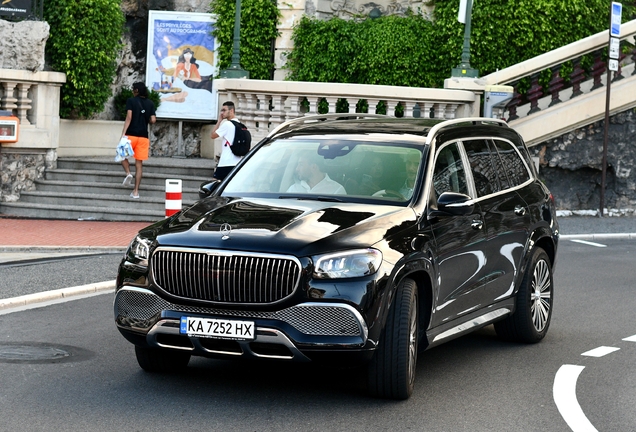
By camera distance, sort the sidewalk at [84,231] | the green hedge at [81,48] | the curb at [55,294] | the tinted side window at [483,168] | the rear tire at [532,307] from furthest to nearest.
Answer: the green hedge at [81,48] → the sidewalk at [84,231] → the curb at [55,294] → the rear tire at [532,307] → the tinted side window at [483,168]

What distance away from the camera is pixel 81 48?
2217cm

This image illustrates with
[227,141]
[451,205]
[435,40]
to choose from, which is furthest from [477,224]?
[435,40]

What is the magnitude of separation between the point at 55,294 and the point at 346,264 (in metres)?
5.25

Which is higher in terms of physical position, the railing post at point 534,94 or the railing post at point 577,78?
the railing post at point 577,78

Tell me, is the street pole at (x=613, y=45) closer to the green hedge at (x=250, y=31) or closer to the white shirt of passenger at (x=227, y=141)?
the white shirt of passenger at (x=227, y=141)

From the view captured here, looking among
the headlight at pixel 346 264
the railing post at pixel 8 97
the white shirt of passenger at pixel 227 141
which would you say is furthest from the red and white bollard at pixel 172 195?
the headlight at pixel 346 264

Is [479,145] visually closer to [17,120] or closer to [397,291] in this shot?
[397,291]

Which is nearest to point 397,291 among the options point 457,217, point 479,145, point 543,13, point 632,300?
point 457,217

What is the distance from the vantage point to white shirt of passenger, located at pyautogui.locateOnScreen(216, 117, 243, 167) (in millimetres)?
16969

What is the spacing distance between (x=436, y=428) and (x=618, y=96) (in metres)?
16.0

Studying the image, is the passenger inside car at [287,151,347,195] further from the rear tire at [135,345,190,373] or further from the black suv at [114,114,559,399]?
the rear tire at [135,345,190,373]

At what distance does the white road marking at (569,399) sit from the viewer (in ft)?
22.5

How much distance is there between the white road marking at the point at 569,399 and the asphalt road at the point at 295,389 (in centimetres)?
3

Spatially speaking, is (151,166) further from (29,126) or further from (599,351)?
Answer: (599,351)
